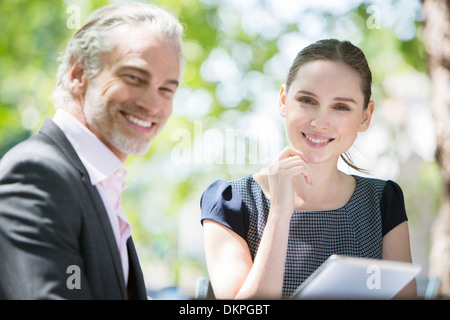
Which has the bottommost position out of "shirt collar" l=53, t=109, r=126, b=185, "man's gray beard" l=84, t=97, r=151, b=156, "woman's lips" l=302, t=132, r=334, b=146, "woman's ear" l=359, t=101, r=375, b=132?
"shirt collar" l=53, t=109, r=126, b=185

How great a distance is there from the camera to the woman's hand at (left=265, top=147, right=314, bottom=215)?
1983 mm

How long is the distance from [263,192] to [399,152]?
4.31m

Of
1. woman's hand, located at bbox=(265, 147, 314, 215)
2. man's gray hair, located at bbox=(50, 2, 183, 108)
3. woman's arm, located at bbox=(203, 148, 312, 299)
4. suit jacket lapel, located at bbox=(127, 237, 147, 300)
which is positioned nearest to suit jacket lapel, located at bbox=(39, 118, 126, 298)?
suit jacket lapel, located at bbox=(127, 237, 147, 300)

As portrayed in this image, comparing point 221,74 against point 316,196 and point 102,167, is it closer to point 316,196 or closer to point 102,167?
point 316,196

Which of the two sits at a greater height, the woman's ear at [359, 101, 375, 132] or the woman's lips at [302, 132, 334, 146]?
the woman's ear at [359, 101, 375, 132]

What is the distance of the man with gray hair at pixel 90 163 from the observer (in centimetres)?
138

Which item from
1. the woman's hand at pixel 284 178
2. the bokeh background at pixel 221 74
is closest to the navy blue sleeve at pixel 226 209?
the woman's hand at pixel 284 178

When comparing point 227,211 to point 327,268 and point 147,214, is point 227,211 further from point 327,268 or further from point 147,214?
point 147,214

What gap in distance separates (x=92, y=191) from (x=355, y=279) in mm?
846

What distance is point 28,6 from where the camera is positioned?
542 cm

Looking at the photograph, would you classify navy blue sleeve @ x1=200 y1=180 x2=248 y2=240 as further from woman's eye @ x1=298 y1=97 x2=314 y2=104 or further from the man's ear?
the man's ear

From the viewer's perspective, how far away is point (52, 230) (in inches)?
54.4

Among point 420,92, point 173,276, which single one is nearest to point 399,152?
point 420,92

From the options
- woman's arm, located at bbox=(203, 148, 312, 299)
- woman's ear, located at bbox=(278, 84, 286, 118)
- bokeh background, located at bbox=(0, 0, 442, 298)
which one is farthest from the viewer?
bokeh background, located at bbox=(0, 0, 442, 298)
